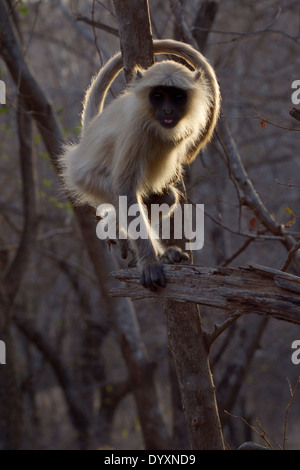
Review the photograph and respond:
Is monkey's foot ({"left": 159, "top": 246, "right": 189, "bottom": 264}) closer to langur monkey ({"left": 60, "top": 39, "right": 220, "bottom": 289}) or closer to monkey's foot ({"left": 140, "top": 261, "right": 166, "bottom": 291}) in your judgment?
langur monkey ({"left": 60, "top": 39, "right": 220, "bottom": 289})

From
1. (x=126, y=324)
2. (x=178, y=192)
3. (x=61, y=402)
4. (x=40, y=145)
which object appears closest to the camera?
(x=178, y=192)

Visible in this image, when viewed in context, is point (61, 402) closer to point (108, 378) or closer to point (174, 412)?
point (108, 378)

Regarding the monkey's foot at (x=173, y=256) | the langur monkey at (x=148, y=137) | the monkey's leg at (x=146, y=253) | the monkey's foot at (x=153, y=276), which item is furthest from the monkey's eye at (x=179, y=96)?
the monkey's foot at (x=153, y=276)

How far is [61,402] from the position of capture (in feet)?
55.5

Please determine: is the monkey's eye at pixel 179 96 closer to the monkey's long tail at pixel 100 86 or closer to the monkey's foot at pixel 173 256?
the monkey's long tail at pixel 100 86

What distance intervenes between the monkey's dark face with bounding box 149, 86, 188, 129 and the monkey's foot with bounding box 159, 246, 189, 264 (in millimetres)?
853

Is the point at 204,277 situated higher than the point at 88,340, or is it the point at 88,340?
the point at 204,277

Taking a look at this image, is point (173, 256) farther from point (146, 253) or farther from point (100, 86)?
point (100, 86)

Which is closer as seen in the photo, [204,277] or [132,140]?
[204,277]

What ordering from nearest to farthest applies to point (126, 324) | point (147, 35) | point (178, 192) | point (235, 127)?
point (147, 35)
point (178, 192)
point (126, 324)
point (235, 127)

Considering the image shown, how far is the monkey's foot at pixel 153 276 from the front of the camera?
402cm

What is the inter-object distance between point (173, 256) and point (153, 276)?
641 millimetres
